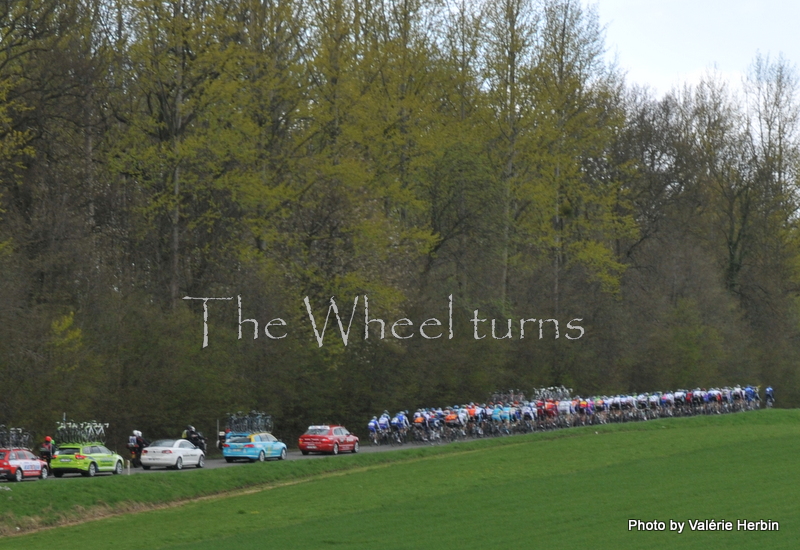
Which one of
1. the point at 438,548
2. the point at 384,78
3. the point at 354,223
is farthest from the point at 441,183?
the point at 438,548

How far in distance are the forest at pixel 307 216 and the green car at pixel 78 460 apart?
7.79ft

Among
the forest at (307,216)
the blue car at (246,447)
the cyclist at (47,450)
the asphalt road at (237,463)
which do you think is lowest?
the asphalt road at (237,463)

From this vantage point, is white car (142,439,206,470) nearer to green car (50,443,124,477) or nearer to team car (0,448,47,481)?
green car (50,443,124,477)

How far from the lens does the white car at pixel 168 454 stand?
38.8 meters

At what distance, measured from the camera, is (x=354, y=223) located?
51844 mm

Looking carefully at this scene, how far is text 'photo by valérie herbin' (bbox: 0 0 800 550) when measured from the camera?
101 feet

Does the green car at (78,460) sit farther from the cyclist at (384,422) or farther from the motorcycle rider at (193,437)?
the cyclist at (384,422)

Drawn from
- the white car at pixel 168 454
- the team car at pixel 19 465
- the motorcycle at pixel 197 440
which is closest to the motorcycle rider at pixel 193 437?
the motorcycle at pixel 197 440

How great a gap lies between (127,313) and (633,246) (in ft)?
151

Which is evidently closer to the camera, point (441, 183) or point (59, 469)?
point (59, 469)

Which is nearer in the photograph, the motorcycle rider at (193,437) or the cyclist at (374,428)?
the motorcycle rider at (193,437)

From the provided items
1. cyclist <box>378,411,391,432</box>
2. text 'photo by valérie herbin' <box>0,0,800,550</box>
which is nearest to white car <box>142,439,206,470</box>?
text 'photo by valérie herbin' <box>0,0,800,550</box>

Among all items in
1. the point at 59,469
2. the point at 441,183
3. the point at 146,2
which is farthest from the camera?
the point at 441,183

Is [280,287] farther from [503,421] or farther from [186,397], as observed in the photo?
[503,421]
